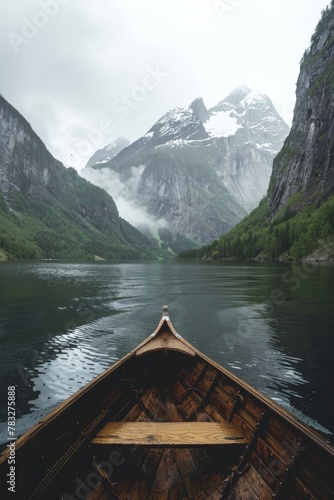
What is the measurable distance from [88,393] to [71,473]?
2.24 m

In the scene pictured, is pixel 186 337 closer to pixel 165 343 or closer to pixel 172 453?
pixel 165 343

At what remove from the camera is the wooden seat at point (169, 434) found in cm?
802

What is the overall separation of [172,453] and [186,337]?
19526mm

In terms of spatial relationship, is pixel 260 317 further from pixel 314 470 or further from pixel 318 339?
pixel 314 470

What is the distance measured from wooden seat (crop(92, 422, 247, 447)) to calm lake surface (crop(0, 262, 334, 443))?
5.67 metres

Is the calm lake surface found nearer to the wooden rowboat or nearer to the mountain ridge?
the wooden rowboat

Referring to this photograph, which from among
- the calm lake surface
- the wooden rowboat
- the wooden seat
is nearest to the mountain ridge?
the calm lake surface

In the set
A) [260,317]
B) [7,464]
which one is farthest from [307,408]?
[260,317]

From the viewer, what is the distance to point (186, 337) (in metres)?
27.6

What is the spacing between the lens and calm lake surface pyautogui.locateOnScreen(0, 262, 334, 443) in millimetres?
15758

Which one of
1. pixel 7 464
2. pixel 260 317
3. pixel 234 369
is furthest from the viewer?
pixel 260 317

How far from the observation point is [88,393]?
9273mm

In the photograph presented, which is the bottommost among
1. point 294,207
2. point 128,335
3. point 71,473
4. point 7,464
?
point 128,335

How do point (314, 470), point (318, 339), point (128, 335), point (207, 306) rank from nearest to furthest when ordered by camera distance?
point (314, 470)
point (318, 339)
point (128, 335)
point (207, 306)
